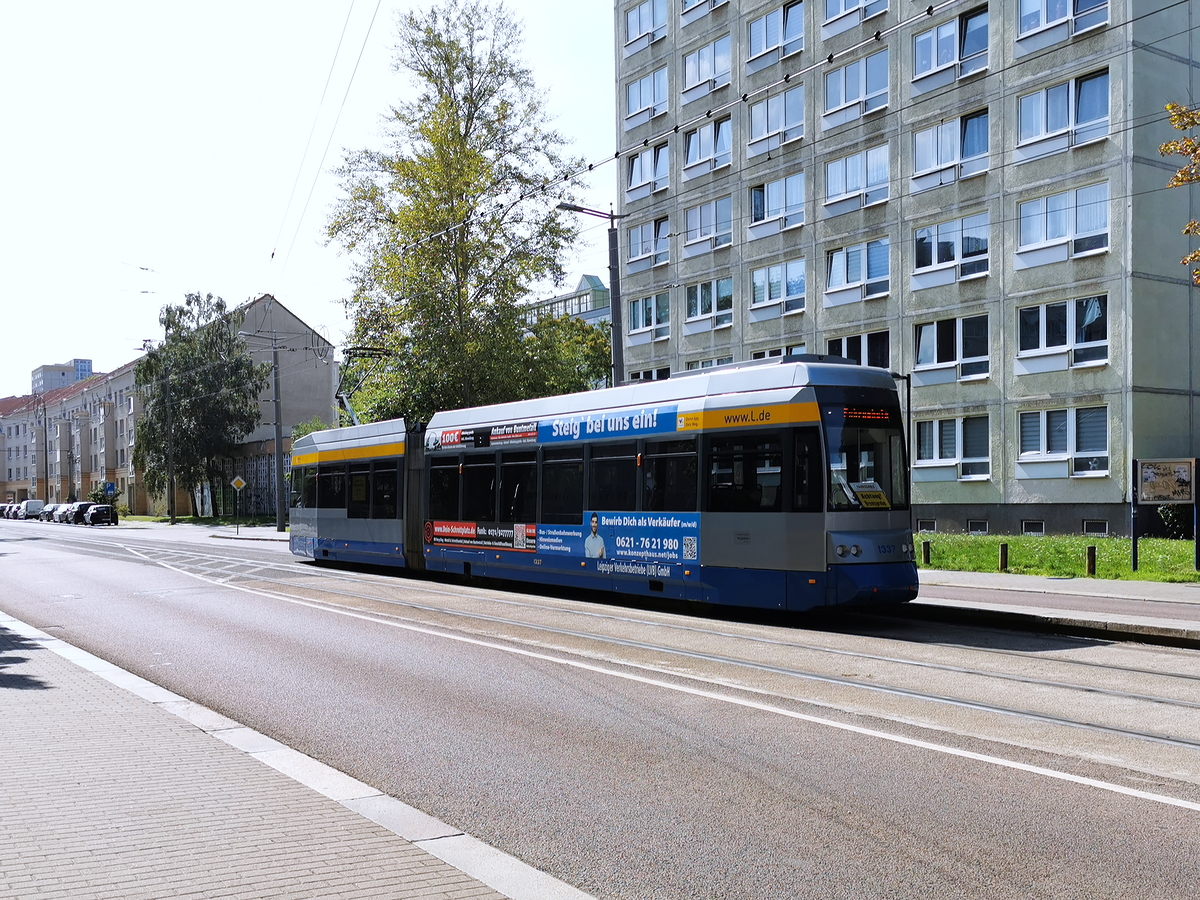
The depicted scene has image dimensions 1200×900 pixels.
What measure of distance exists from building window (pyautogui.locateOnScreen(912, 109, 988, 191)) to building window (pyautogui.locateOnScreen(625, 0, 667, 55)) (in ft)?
44.6

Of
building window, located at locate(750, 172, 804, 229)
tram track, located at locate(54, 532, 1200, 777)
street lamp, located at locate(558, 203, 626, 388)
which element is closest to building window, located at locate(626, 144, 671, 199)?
building window, located at locate(750, 172, 804, 229)

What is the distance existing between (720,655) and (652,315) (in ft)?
109

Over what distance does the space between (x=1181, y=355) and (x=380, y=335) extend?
22331 millimetres

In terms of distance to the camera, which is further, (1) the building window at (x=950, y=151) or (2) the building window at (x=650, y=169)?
(2) the building window at (x=650, y=169)

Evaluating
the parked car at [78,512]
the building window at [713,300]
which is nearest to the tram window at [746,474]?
the building window at [713,300]

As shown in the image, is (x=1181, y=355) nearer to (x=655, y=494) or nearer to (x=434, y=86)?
(x=655, y=494)

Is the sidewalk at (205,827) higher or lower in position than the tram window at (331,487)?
lower

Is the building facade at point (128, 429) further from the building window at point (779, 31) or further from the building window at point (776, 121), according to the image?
the building window at point (779, 31)

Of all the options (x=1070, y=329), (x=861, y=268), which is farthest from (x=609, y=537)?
(x=861, y=268)

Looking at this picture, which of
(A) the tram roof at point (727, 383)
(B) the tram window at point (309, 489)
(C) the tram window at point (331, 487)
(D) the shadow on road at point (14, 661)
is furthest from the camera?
(B) the tram window at point (309, 489)

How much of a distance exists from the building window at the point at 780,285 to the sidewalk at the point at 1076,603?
1704 centimetres

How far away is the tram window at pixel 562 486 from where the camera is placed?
17234 millimetres

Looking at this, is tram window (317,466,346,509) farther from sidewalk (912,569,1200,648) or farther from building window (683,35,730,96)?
building window (683,35,730,96)

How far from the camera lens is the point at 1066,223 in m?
29.6
